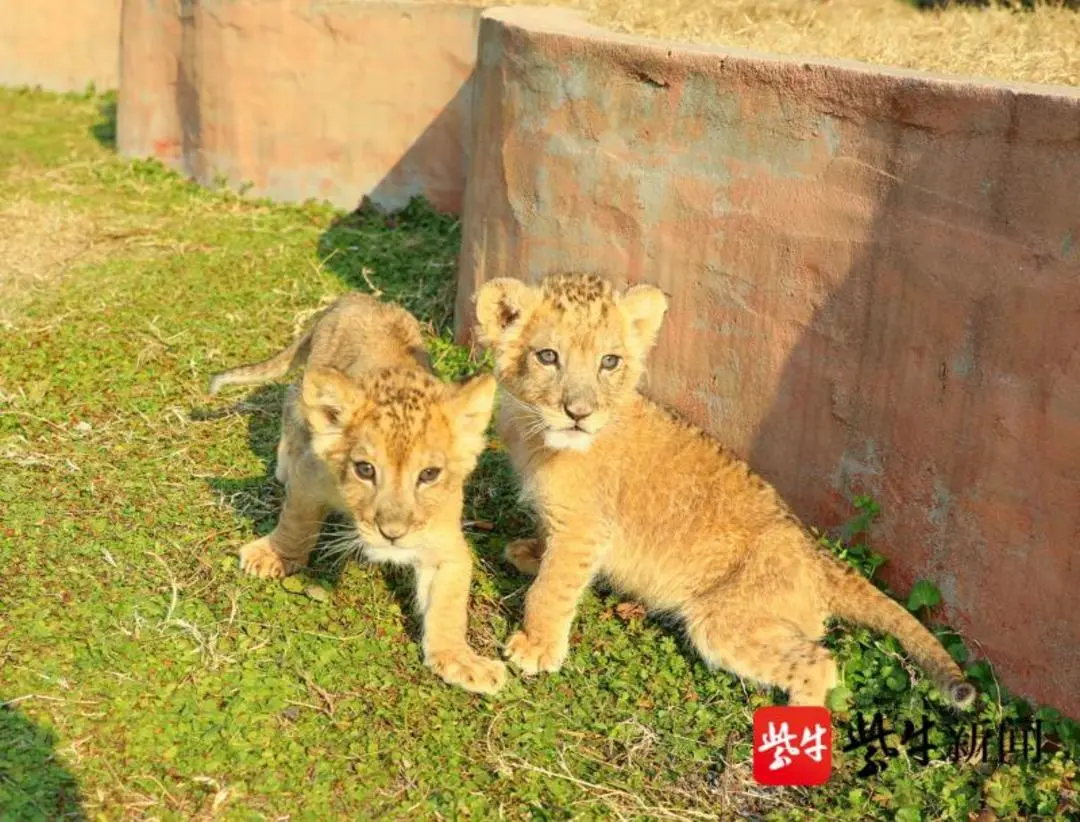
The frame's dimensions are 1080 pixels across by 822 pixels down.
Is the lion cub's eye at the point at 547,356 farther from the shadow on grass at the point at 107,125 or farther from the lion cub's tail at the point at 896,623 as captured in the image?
the shadow on grass at the point at 107,125

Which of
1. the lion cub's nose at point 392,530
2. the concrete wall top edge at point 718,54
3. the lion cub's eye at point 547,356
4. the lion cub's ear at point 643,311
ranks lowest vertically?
the lion cub's nose at point 392,530

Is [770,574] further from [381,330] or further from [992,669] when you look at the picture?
[381,330]

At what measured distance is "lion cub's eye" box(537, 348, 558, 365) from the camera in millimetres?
5812

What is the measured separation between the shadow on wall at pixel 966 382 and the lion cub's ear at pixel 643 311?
26.7 inches

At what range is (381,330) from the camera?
21.5ft

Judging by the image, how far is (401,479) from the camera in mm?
5297

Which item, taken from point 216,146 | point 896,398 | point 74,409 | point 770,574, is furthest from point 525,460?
point 216,146

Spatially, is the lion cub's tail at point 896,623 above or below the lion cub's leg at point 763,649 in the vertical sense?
above

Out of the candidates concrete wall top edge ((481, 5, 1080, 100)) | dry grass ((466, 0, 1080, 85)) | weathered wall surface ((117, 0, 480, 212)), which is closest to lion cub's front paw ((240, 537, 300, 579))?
concrete wall top edge ((481, 5, 1080, 100))

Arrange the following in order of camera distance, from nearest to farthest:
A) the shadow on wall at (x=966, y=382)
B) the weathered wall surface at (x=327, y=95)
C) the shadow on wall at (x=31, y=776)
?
the shadow on wall at (x=31, y=776) < the shadow on wall at (x=966, y=382) < the weathered wall surface at (x=327, y=95)

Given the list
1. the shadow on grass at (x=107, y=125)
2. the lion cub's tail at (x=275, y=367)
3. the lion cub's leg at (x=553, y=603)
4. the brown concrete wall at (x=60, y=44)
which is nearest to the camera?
the lion cub's leg at (x=553, y=603)

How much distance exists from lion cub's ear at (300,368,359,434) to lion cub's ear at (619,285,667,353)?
4.44 feet

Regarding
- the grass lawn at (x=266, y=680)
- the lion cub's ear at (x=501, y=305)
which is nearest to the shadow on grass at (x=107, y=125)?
the grass lawn at (x=266, y=680)

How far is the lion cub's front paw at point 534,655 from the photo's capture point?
5746mm
